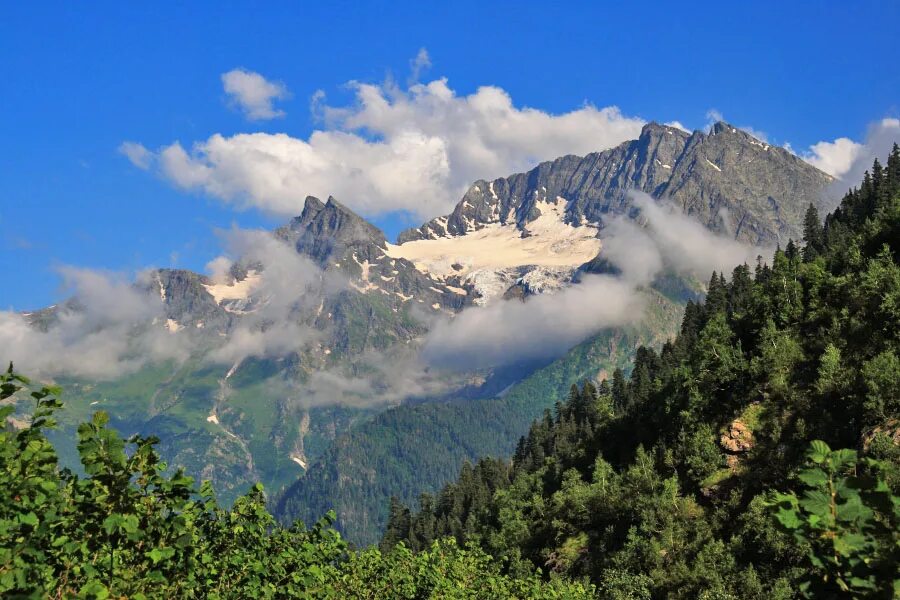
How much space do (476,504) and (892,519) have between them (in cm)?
16911

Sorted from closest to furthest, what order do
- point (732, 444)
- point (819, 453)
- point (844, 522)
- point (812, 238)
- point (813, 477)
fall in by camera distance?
point (813, 477)
point (819, 453)
point (844, 522)
point (732, 444)
point (812, 238)

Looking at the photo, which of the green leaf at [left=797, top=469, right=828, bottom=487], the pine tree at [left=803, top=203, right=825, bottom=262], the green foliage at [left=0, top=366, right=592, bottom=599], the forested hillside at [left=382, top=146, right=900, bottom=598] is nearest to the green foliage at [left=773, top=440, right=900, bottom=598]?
the green leaf at [left=797, top=469, right=828, bottom=487]

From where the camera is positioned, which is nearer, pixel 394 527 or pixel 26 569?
pixel 26 569

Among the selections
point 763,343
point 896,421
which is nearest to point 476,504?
point 763,343

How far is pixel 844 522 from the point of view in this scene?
27.9 ft

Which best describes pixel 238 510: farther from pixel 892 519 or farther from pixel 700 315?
pixel 700 315

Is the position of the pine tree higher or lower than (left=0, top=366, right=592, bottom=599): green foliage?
higher

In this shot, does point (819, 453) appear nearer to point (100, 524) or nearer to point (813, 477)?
point (813, 477)

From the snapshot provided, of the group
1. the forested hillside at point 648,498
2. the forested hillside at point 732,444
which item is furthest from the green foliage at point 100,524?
the forested hillside at point 732,444

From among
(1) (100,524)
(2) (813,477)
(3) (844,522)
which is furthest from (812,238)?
(1) (100,524)

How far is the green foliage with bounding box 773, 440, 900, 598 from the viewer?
26.9ft

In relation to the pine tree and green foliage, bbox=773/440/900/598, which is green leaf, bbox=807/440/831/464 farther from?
the pine tree

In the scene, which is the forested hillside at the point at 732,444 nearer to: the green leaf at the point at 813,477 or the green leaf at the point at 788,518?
the green leaf at the point at 813,477

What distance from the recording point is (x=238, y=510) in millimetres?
22703
